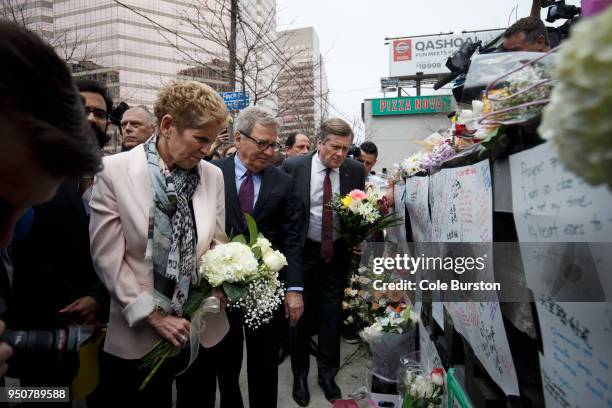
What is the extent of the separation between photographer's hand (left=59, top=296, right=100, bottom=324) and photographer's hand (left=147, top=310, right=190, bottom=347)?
17.2 inches

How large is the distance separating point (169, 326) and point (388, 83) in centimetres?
3084

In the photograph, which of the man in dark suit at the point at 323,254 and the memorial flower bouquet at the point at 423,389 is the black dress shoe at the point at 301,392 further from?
the memorial flower bouquet at the point at 423,389

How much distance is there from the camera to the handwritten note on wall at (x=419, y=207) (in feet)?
7.31

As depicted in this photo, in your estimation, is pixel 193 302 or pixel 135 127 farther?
pixel 135 127

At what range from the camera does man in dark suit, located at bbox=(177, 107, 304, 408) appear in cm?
242

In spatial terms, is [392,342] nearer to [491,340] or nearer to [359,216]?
[359,216]

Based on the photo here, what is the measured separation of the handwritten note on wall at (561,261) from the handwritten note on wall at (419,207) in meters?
1.13

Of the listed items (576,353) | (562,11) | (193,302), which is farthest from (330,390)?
(562,11)

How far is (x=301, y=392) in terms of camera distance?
314cm

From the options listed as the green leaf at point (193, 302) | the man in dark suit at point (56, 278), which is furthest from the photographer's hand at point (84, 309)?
the green leaf at point (193, 302)

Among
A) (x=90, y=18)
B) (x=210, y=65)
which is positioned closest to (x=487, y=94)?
(x=210, y=65)

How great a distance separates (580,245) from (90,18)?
2956cm

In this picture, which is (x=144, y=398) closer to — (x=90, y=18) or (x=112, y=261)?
(x=112, y=261)
